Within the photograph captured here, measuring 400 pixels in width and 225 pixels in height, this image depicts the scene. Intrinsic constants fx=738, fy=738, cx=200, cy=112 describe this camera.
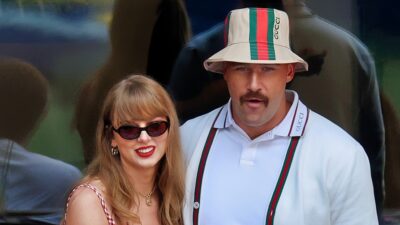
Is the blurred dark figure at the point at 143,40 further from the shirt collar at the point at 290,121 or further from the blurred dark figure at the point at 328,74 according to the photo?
the shirt collar at the point at 290,121

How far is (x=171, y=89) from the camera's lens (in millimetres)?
3193

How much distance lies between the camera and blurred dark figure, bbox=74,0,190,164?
3146 millimetres

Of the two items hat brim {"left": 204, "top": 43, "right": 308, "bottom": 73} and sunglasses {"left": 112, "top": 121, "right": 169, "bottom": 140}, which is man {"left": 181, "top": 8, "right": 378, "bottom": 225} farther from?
sunglasses {"left": 112, "top": 121, "right": 169, "bottom": 140}

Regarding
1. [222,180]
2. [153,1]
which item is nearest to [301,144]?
[222,180]

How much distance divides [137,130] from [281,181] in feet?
1.58

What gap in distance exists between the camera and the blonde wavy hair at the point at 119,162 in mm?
2281

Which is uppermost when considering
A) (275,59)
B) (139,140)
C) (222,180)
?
(275,59)

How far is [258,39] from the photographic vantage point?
7.92ft

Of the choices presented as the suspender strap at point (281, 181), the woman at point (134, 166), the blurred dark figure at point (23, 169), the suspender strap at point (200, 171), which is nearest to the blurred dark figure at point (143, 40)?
the blurred dark figure at point (23, 169)

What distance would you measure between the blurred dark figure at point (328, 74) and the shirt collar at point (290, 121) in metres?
0.62

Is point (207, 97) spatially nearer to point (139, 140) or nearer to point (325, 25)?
point (325, 25)

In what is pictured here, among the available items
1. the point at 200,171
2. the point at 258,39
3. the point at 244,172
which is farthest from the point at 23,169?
the point at 258,39

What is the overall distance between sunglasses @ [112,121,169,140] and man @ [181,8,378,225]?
212 mm

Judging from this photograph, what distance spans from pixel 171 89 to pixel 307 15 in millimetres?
659
